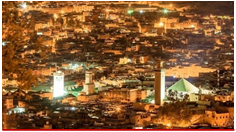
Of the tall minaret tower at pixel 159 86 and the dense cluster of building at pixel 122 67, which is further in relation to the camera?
the tall minaret tower at pixel 159 86

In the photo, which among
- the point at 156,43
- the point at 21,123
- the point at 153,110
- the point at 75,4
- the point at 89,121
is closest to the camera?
the point at 21,123

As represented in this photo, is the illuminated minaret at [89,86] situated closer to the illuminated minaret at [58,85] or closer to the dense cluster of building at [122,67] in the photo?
the dense cluster of building at [122,67]

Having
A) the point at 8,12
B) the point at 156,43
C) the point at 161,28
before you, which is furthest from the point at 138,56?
the point at 8,12

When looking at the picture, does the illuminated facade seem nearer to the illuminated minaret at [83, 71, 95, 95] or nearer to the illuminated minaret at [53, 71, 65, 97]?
the illuminated minaret at [83, 71, 95, 95]

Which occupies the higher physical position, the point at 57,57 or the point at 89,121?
the point at 57,57

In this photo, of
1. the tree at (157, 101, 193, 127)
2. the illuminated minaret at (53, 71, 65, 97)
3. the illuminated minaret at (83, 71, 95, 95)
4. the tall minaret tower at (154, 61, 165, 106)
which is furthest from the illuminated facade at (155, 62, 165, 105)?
the illuminated minaret at (53, 71, 65, 97)

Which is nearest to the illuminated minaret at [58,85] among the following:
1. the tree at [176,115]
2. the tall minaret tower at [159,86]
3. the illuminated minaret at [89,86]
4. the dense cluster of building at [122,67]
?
the dense cluster of building at [122,67]

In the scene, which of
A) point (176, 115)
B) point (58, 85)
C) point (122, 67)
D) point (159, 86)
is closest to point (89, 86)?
point (58, 85)

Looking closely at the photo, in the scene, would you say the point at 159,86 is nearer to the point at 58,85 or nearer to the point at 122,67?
the point at 58,85

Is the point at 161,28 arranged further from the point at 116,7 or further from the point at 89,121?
the point at 89,121
